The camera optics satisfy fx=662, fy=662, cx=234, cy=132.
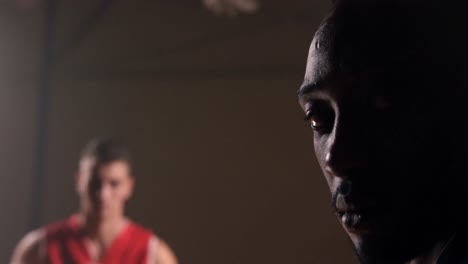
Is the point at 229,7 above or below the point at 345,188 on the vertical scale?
above

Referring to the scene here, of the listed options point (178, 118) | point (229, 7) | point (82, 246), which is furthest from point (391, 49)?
point (229, 7)

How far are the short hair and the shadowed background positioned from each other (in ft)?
0.27

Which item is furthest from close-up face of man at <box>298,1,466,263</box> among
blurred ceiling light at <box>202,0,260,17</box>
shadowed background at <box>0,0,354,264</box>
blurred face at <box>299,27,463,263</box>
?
blurred ceiling light at <box>202,0,260,17</box>

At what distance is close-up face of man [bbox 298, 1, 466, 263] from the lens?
336 millimetres

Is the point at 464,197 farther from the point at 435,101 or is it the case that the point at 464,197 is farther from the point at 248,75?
the point at 248,75

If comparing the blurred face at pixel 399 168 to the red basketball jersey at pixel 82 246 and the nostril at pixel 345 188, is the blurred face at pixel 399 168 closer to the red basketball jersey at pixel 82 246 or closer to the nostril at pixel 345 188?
the nostril at pixel 345 188

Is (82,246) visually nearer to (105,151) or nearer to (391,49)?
(105,151)

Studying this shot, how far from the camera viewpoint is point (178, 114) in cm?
291

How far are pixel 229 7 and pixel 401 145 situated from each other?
8.97 ft

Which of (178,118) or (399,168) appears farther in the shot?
(178,118)

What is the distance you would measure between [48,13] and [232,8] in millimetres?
815

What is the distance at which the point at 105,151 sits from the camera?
2580mm

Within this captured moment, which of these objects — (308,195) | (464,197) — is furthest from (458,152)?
(308,195)

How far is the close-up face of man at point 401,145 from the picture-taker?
1.10 feet
